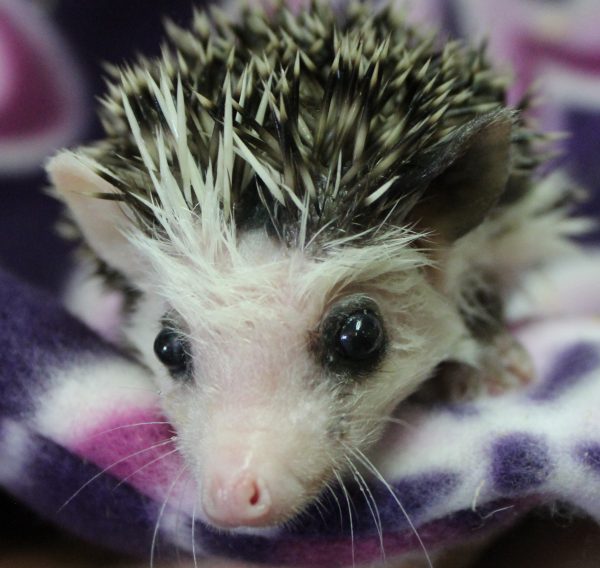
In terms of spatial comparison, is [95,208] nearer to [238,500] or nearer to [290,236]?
[290,236]

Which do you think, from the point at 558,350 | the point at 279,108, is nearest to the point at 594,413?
the point at 558,350

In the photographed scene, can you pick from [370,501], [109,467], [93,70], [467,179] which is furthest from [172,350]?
[93,70]

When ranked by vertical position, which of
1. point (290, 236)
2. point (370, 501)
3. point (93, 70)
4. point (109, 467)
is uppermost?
point (93, 70)

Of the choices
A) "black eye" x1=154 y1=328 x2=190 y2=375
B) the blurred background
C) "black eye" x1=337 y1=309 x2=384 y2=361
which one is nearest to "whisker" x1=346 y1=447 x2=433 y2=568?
"black eye" x1=337 y1=309 x2=384 y2=361

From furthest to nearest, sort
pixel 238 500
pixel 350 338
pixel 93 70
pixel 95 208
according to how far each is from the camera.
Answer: pixel 93 70 < pixel 95 208 < pixel 350 338 < pixel 238 500

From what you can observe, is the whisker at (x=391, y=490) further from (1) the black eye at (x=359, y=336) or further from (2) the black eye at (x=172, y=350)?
(2) the black eye at (x=172, y=350)

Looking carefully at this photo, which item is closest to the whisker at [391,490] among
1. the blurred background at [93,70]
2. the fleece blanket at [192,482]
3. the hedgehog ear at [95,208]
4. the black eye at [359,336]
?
the fleece blanket at [192,482]

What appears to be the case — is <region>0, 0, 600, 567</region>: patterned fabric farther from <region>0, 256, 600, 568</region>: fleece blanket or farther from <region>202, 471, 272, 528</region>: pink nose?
<region>202, 471, 272, 528</region>: pink nose

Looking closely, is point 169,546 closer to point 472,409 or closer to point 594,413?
point 472,409
